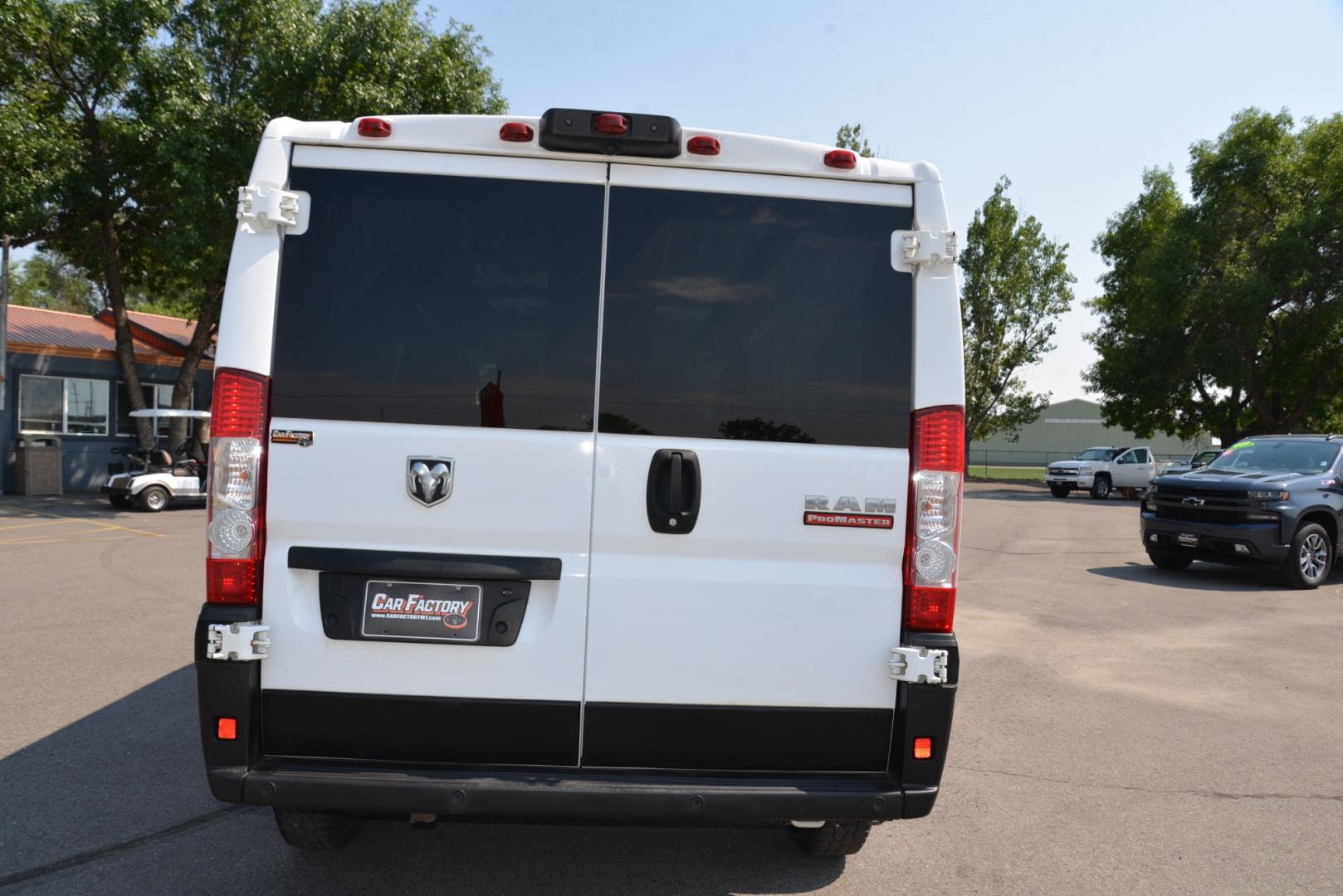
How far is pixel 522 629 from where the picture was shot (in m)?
3.01

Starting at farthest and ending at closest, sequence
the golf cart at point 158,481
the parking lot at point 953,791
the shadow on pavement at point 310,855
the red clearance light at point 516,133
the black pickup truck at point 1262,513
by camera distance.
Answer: the golf cart at point 158,481 → the black pickup truck at point 1262,513 → the parking lot at point 953,791 → the shadow on pavement at point 310,855 → the red clearance light at point 516,133

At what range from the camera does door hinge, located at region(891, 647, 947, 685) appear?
3061 millimetres

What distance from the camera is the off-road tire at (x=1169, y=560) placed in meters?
13.4

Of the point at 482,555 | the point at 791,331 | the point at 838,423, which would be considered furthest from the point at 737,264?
the point at 482,555

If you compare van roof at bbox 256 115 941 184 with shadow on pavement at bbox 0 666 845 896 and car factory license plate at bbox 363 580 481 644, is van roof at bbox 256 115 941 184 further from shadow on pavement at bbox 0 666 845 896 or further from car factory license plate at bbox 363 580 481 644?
shadow on pavement at bbox 0 666 845 896

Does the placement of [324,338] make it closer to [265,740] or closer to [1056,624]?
[265,740]

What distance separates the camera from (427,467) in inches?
116

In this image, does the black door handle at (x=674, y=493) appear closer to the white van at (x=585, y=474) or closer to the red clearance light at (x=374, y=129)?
the white van at (x=585, y=474)

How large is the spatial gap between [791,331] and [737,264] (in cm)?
28

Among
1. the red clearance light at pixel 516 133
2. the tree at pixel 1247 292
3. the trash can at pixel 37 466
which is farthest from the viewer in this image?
the tree at pixel 1247 292

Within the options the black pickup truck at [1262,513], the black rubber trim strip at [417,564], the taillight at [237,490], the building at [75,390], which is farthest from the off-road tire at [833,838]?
the building at [75,390]

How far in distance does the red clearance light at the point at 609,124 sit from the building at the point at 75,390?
24002mm

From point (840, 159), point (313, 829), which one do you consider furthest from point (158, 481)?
point (840, 159)

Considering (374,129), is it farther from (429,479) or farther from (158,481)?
(158,481)
